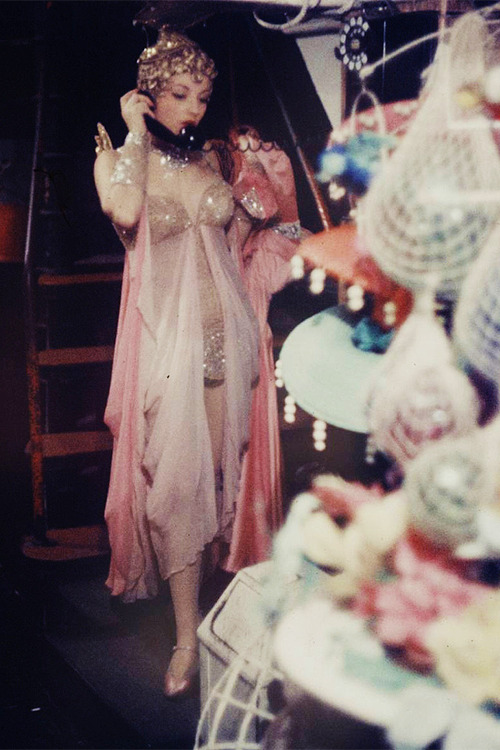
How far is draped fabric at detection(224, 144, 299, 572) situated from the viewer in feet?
6.31

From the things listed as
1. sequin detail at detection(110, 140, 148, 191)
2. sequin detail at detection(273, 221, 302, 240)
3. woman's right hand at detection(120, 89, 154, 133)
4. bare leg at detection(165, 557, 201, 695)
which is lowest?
bare leg at detection(165, 557, 201, 695)

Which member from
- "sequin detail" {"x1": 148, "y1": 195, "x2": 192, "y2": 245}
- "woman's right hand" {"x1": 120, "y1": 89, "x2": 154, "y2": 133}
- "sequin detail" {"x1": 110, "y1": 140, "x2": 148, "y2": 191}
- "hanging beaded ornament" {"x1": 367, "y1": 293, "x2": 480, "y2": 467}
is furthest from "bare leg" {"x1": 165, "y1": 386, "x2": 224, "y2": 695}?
"hanging beaded ornament" {"x1": 367, "y1": 293, "x2": 480, "y2": 467}

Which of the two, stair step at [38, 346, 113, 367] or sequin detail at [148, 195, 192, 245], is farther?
stair step at [38, 346, 113, 367]

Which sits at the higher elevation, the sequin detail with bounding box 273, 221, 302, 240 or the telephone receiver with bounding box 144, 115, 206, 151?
the telephone receiver with bounding box 144, 115, 206, 151

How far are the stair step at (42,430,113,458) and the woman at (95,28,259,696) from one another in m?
0.50

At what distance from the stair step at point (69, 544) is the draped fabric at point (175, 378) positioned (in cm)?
62

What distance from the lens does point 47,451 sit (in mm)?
2455

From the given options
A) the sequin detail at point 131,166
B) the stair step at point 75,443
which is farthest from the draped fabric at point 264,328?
the stair step at point 75,443

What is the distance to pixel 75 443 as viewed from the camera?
2488 millimetres

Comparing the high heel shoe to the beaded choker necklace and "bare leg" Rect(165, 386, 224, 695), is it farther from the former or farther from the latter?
the beaded choker necklace

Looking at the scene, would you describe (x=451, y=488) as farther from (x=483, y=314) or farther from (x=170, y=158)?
(x=170, y=158)

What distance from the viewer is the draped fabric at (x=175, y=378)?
6.10 feet

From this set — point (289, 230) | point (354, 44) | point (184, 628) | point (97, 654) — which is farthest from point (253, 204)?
point (97, 654)

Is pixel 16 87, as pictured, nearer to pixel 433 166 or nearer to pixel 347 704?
pixel 433 166
